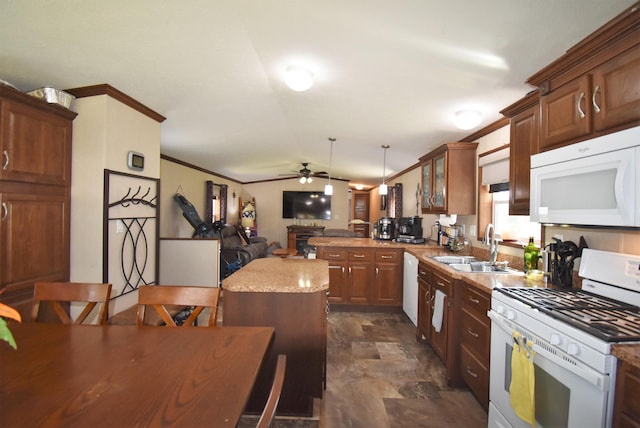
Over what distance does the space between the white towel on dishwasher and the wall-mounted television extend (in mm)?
6360

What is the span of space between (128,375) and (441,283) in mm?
2216

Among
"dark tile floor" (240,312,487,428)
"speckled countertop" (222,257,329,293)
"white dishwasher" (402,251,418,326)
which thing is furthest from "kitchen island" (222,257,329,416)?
"white dishwasher" (402,251,418,326)

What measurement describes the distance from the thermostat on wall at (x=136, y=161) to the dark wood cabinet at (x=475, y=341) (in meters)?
2.94

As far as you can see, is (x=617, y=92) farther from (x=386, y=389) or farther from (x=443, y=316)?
(x=386, y=389)

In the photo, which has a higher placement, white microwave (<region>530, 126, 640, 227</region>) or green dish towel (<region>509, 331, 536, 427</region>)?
white microwave (<region>530, 126, 640, 227</region>)

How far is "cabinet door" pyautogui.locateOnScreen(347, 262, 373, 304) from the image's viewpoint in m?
3.79

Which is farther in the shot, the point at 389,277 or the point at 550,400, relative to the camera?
the point at 389,277

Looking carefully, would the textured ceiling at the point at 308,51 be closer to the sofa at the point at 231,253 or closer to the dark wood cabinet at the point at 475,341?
the dark wood cabinet at the point at 475,341

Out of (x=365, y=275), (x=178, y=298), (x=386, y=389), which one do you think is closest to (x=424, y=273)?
(x=365, y=275)

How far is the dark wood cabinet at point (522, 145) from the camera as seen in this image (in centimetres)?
190

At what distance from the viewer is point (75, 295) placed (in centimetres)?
153

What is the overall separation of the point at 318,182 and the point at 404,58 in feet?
23.8

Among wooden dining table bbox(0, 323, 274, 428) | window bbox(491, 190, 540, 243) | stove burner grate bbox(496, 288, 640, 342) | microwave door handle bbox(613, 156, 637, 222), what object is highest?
microwave door handle bbox(613, 156, 637, 222)

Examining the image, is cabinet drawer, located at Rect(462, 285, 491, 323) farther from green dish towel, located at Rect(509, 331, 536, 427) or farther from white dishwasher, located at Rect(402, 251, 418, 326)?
white dishwasher, located at Rect(402, 251, 418, 326)
